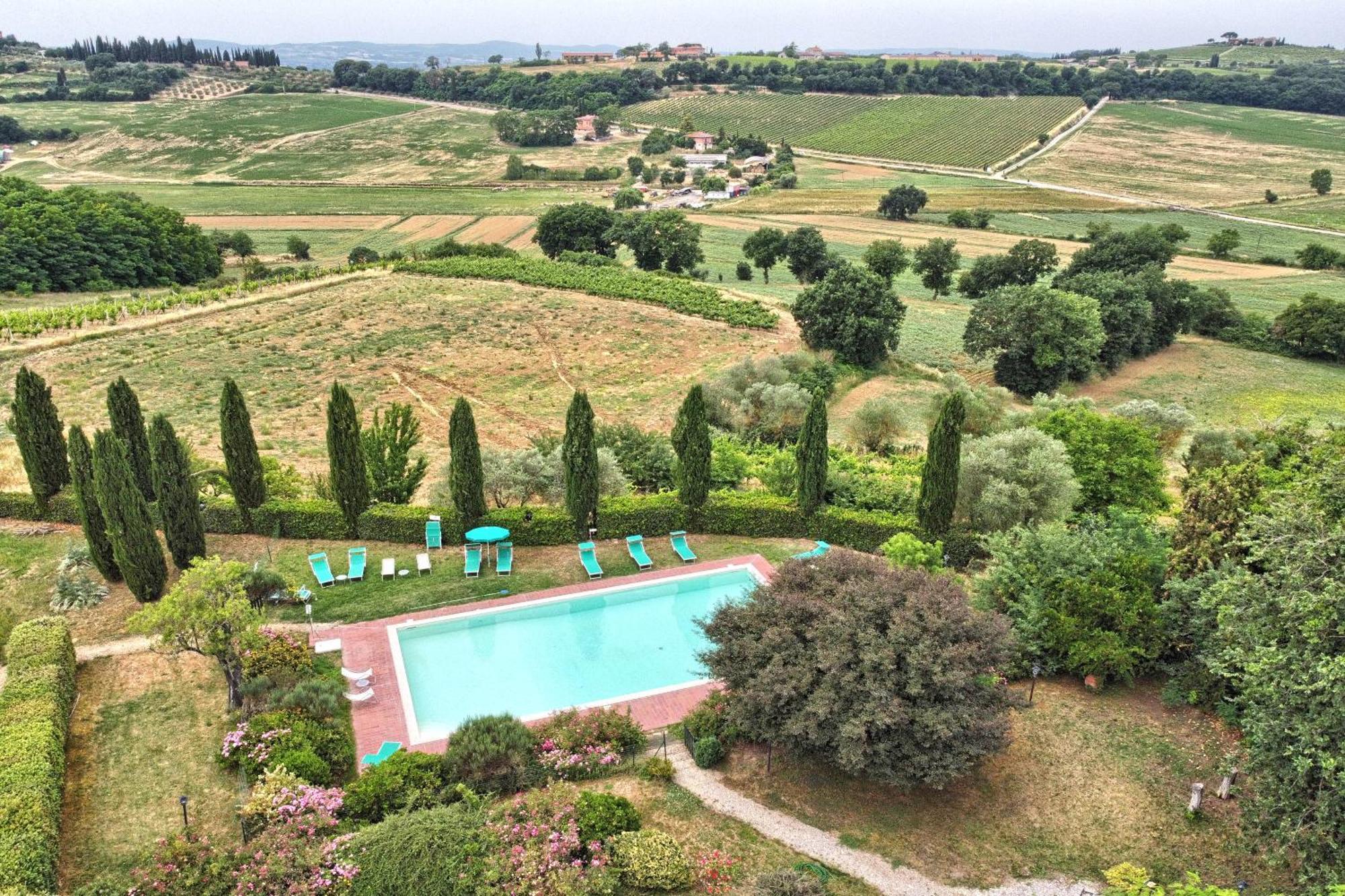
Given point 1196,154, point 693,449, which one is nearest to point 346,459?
point 693,449

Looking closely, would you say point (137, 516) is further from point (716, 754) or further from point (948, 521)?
point (948, 521)

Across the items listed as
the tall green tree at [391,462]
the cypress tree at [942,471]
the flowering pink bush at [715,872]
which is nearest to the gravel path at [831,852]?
the flowering pink bush at [715,872]

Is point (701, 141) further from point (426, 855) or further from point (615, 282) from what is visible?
point (426, 855)

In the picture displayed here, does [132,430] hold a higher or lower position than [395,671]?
higher

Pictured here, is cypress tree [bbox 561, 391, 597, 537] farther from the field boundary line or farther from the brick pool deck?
the field boundary line

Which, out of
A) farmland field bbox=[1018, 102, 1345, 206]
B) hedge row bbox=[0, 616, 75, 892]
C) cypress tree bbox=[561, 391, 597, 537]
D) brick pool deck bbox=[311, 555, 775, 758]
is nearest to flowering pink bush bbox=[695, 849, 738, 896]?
brick pool deck bbox=[311, 555, 775, 758]

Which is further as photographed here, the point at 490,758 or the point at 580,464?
the point at 580,464

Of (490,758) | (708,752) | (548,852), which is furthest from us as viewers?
(708,752)
